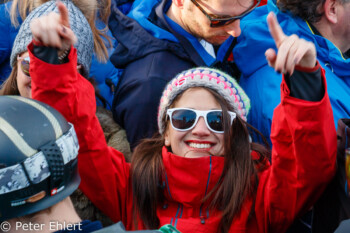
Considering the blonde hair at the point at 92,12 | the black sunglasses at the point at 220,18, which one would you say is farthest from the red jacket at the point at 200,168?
the blonde hair at the point at 92,12

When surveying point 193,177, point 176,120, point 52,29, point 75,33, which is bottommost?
point 193,177

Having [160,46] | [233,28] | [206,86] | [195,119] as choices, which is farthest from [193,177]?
[233,28]

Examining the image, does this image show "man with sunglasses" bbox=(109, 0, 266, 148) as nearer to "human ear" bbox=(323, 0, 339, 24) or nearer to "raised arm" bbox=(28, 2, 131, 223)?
"raised arm" bbox=(28, 2, 131, 223)

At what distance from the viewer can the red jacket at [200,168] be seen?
7.70 ft

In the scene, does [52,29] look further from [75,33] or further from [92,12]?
[92,12]

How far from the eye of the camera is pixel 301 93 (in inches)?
89.8

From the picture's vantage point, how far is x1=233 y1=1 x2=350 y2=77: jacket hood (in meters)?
3.45

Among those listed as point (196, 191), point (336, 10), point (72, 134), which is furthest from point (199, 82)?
point (336, 10)

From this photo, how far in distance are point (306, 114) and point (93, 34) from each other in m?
2.14

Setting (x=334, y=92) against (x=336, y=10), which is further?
(x=336, y=10)

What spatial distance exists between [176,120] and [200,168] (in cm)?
34

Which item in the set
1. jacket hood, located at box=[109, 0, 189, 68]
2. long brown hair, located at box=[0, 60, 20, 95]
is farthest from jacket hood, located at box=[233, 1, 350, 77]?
long brown hair, located at box=[0, 60, 20, 95]

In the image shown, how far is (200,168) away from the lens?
2.79 meters

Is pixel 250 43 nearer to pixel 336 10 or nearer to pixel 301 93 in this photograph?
pixel 336 10
